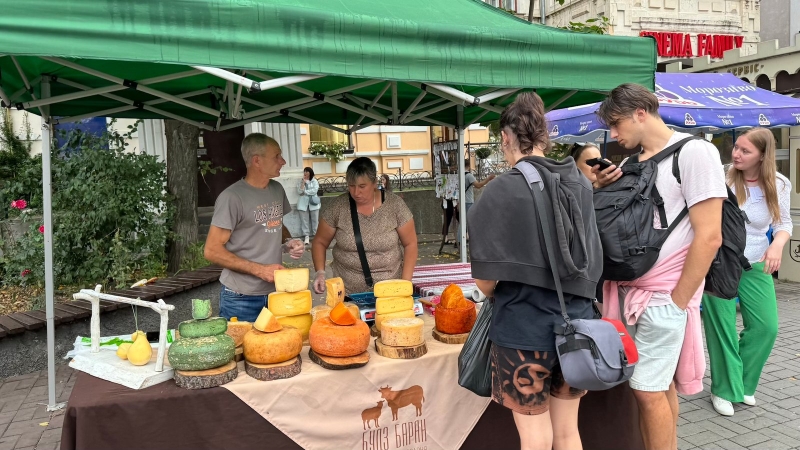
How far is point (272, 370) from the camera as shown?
2.12 m

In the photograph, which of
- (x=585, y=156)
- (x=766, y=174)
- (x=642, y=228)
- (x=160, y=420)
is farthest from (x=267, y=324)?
(x=766, y=174)

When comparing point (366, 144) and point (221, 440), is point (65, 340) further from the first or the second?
point (366, 144)

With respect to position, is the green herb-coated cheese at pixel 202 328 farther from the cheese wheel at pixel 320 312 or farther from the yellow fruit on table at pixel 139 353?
the cheese wheel at pixel 320 312

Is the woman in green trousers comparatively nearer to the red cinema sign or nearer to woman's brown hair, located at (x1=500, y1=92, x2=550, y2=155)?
woman's brown hair, located at (x1=500, y1=92, x2=550, y2=155)

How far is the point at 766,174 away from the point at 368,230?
247 cm

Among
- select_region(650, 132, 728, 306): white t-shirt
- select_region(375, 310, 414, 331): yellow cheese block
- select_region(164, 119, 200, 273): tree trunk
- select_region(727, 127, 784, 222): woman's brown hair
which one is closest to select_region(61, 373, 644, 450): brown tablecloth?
select_region(375, 310, 414, 331): yellow cheese block

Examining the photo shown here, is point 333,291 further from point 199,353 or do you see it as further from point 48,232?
point 48,232

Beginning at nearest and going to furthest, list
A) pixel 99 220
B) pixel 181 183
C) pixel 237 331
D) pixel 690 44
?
pixel 237 331, pixel 99 220, pixel 181 183, pixel 690 44

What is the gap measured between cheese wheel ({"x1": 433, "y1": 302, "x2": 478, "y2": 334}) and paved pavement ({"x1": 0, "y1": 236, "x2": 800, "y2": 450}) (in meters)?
0.84

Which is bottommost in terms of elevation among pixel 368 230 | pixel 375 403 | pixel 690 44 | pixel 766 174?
pixel 375 403

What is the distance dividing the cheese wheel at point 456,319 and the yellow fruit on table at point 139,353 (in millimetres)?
1268

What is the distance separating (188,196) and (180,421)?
14.6ft

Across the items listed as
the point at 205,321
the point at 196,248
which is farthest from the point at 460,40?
the point at 196,248

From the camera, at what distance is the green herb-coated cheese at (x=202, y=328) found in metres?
2.10
